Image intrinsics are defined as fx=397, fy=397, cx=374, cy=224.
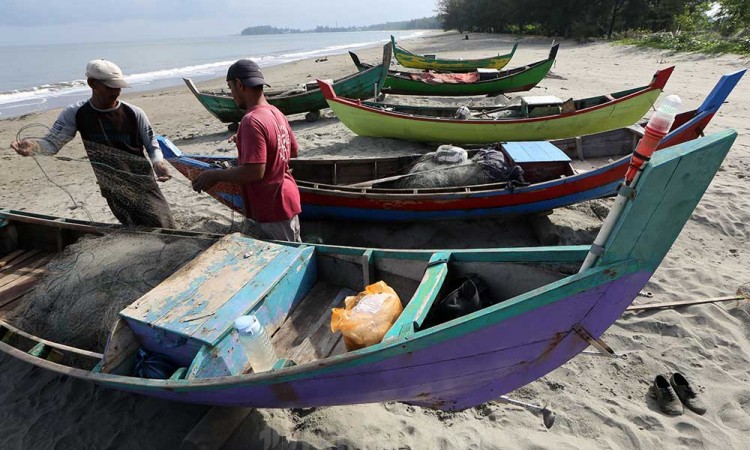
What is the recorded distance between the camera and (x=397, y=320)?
7.80ft

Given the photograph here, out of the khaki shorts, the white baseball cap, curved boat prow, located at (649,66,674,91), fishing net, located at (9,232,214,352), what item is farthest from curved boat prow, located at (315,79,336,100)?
curved boat prow, located at (649,66,674,91)

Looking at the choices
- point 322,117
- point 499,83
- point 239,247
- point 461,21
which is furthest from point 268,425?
point 461,21

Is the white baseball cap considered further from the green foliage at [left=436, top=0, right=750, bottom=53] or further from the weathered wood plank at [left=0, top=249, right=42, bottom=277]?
the green foliage at [left=436, top=0, right=750, bottom=53]

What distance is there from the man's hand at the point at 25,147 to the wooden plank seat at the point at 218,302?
74.9 inches

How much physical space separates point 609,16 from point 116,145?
39421mm

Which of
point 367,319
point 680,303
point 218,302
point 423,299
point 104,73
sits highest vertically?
point 104,73

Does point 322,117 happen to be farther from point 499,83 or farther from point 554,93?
point 554,93

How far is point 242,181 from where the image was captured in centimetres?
308

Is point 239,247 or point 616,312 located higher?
point 616,312

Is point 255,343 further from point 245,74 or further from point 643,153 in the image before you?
point 643,153

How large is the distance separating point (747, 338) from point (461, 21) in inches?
2573

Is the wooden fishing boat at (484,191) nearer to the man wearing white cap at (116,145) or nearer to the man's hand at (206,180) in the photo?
the man wearing white cap at (116,145)

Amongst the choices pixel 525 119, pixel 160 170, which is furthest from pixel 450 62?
pixel 160 170

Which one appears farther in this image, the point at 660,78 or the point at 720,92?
the point at 660,78
